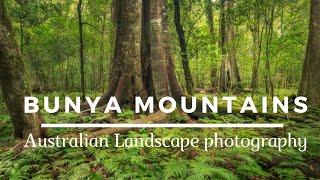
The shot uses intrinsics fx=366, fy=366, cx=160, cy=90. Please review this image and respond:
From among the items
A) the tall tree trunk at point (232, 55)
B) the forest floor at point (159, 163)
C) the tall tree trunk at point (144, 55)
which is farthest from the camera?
the tall tree trunk at point (232, 55)

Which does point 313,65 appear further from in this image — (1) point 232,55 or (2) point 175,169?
(1) point 232,55

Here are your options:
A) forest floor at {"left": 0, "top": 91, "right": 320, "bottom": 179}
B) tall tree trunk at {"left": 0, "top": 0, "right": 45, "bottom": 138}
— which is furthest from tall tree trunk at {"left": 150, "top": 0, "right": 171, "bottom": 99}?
tall tree trunk at {"left": 0, "top": 0, "right": 45, "bottom": 138}

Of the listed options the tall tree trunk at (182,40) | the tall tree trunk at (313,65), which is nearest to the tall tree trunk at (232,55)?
the tall tree trunk at (182,40)

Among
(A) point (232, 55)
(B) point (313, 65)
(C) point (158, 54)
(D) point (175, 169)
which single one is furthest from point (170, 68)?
(A) point (232, 55)

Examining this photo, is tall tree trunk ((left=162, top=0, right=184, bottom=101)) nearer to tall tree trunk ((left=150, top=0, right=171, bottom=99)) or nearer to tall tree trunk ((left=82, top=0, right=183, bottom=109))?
tall tree trunk ((left=82, top=0, right=183, bottom=109))

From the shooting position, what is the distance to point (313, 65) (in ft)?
32.0

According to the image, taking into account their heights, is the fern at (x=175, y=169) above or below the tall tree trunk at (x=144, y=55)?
below

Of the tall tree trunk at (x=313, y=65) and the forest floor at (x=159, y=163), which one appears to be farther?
the tall tree trunk at (x=313, y=65)

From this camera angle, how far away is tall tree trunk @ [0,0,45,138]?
18.2 feet

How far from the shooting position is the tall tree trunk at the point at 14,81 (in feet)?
18.2

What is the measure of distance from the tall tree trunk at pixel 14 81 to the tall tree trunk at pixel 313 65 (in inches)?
277

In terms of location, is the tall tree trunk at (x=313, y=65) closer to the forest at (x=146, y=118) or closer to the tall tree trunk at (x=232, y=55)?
the forest at (x=146, y=118)

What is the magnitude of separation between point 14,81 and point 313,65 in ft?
24.8

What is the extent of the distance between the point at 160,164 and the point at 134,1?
4.55 m
